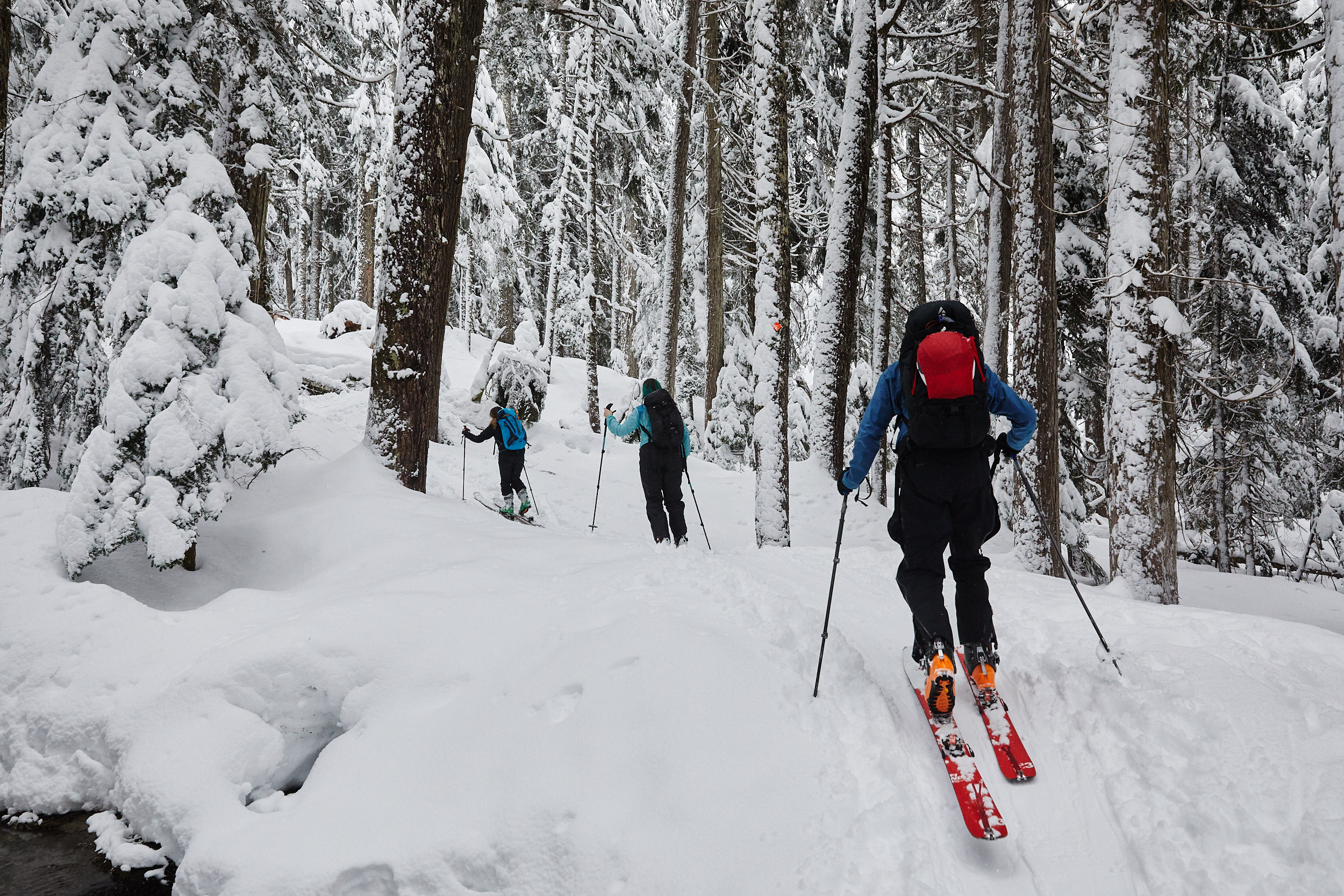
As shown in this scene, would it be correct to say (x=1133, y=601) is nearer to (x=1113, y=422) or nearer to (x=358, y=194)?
(x=1113, y=422)

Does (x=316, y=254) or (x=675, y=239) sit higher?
(x=316, y=254)

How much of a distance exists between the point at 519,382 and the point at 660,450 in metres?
8.57

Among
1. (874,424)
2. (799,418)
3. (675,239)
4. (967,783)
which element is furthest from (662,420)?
(799,418)

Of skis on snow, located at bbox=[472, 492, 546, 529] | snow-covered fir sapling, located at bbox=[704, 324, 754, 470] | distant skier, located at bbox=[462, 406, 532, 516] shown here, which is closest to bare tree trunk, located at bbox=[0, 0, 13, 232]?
distant skier, located at bbox=[462, 406, 532, 516]

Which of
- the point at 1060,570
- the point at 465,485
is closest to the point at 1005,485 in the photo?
the point at 1060,570

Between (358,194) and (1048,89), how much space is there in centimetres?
2600

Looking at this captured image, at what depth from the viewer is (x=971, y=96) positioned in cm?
1562

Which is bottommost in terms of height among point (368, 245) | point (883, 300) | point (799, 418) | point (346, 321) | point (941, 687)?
point (941, 687)

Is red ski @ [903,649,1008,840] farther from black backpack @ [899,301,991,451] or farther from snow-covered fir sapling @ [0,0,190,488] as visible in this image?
snow-covered fir sapling @ [0,0,190,488]

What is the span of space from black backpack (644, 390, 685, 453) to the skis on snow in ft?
7.13

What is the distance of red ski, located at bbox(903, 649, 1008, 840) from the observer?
2834 mm

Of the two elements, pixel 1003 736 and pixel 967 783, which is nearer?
pixel 967 783

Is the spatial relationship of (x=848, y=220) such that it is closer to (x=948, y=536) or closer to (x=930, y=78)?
(x=930, y=78)

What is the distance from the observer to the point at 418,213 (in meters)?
6.66
